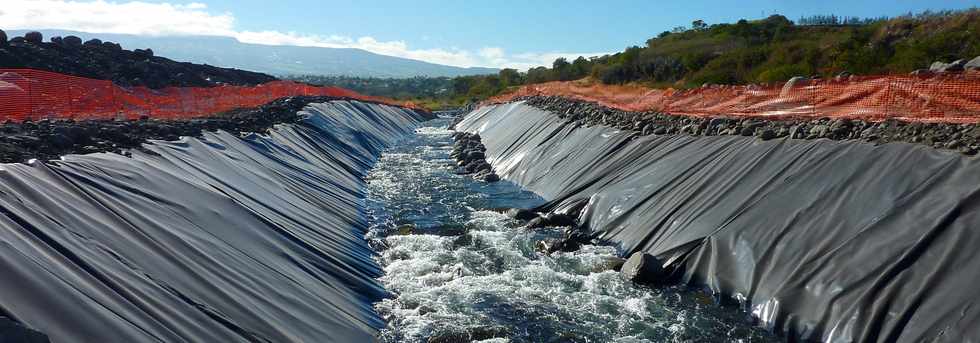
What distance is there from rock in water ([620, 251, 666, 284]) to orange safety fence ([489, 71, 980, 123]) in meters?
4.97

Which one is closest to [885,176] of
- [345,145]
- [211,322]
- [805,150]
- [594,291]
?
[805,150]

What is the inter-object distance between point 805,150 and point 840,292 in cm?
363

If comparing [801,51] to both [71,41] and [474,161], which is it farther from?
[71,41]

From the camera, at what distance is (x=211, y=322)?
18.6ft

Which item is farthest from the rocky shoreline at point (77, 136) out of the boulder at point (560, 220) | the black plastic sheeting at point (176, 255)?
the boulder at point (560, 220)

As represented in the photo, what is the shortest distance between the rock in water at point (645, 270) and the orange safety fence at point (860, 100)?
4967mm

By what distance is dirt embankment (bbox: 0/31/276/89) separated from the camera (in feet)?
112

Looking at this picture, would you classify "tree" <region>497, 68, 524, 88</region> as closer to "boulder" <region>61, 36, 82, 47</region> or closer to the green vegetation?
the green vegetation

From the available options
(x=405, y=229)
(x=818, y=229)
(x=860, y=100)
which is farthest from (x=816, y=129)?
(x=405, y=229)

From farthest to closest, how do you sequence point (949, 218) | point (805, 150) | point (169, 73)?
1. point (169, 73)
2. point (805, 150)
3. point (949, 218)

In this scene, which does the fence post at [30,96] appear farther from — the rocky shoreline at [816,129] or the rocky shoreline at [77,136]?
the rocky shoreline at [816,129]

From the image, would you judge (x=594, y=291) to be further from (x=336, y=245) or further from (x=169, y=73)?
(x=169, y=73)

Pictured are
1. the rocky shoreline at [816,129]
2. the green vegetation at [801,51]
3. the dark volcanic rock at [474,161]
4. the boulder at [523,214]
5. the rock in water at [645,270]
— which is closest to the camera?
the rocky shoreline at [816,129]

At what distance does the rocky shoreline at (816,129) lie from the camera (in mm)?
8445
